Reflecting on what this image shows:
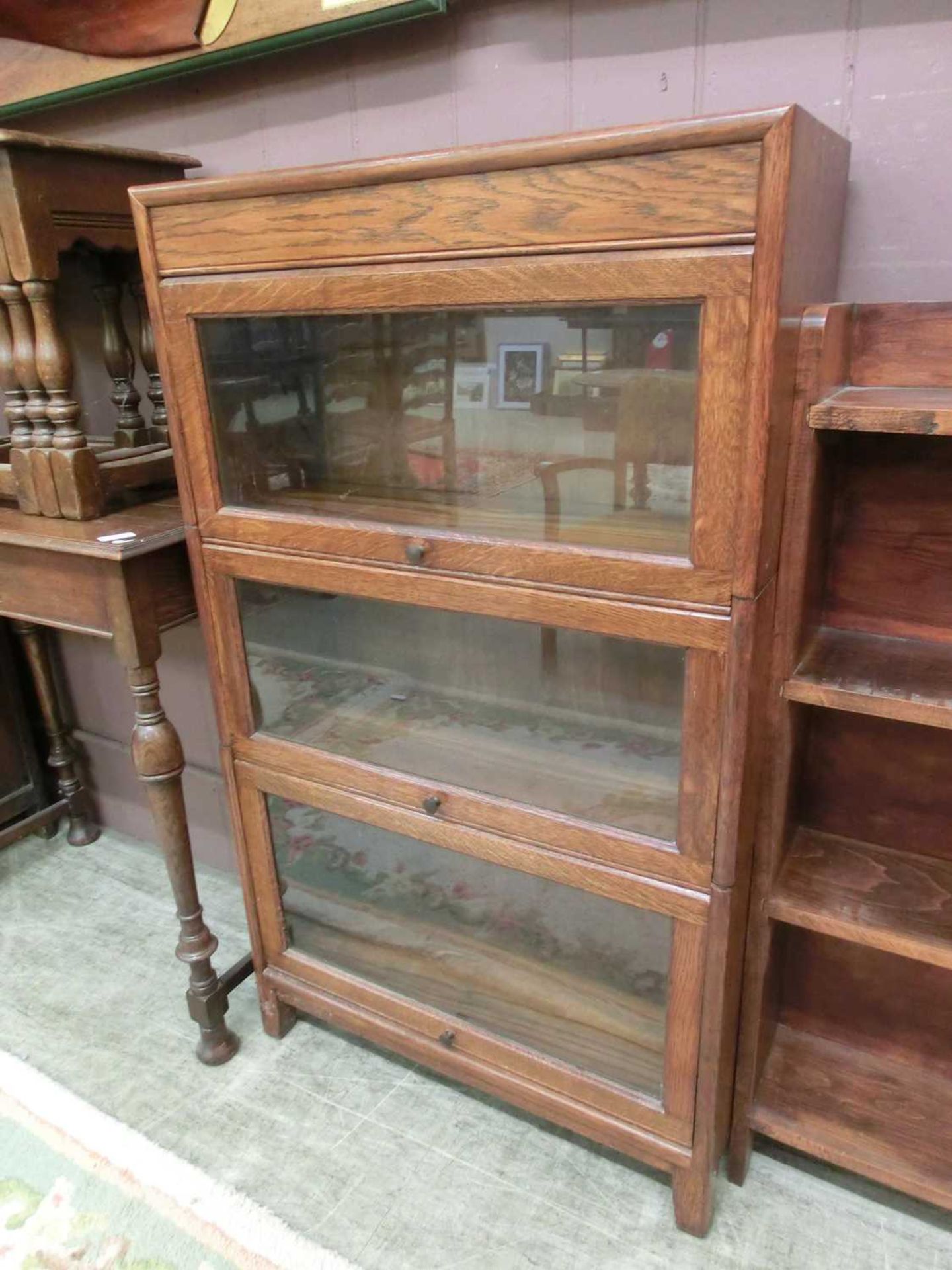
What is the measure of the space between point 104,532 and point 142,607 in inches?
4.3

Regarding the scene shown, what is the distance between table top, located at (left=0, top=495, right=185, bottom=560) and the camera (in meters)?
1.15

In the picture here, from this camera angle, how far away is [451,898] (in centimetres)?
129

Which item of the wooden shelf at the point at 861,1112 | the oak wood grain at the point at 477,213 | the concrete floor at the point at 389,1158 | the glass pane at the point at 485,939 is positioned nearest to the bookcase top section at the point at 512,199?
the oak wood grain at the point at 477,213

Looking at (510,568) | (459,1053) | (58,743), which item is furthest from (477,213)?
(58,743)

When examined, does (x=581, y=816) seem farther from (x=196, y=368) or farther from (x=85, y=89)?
(x=85, y=89)

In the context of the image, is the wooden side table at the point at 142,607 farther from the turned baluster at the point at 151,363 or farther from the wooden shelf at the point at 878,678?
the wooden shelf at the point at 878,678

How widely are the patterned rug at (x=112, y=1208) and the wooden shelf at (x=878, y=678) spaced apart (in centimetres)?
93

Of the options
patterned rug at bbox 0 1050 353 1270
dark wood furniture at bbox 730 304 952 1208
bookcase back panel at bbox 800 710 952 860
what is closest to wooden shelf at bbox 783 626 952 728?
dark wood furniture at bbox 730 304 952 1208

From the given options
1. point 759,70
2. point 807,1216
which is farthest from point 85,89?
point 807,1216

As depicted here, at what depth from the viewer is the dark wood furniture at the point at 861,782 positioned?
3.11 ft

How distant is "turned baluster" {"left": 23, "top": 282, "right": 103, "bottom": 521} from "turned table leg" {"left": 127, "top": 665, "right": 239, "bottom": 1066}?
25 centimetres

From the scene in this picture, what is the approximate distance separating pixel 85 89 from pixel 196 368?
0.73 metres

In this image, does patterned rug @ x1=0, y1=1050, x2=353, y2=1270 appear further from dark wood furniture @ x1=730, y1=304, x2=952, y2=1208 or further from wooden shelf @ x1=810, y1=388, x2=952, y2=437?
wooden shelf @ x1=810, y1=388, x2=952, y2=437

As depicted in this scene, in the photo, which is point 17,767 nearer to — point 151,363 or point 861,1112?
point 151,363
